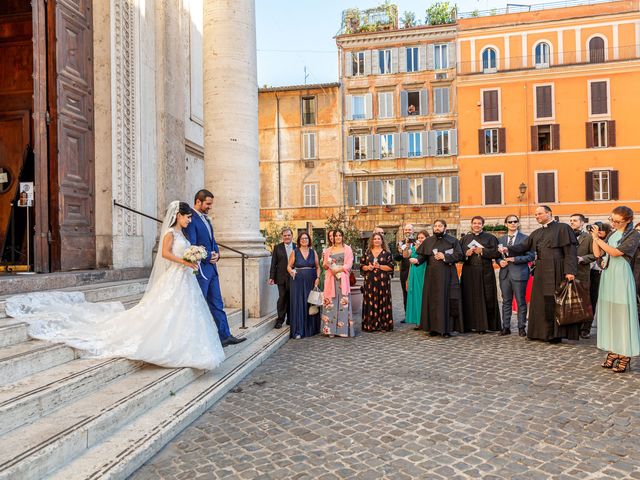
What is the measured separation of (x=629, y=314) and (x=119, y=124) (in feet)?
24.5

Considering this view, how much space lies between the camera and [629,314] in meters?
5.48

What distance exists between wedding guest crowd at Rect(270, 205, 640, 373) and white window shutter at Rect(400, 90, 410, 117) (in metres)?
26.0

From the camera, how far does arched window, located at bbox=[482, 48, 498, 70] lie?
104 feet

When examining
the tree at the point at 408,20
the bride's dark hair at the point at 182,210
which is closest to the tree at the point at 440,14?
the tree at the point at 408,20

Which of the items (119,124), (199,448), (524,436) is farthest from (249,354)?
(119,124)

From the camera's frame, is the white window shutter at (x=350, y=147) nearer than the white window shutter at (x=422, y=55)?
No

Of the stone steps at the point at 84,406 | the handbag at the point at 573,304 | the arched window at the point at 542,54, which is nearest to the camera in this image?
the stone steps at the point at 84,406

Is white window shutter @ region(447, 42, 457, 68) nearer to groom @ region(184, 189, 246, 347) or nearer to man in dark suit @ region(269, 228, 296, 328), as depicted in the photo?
man in dark suit @ region(269, 228, 296, 328)

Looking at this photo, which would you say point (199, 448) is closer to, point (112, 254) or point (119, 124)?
point (112, 254)

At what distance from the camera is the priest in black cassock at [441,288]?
312 inches

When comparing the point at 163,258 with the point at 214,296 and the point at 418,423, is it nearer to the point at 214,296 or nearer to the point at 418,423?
the point at 214,296

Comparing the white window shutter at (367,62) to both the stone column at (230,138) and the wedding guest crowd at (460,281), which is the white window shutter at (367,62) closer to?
the stone column at (230,138)

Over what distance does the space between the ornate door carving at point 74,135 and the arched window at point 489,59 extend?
94.3ft

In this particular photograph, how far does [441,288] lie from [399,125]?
2687 cm
